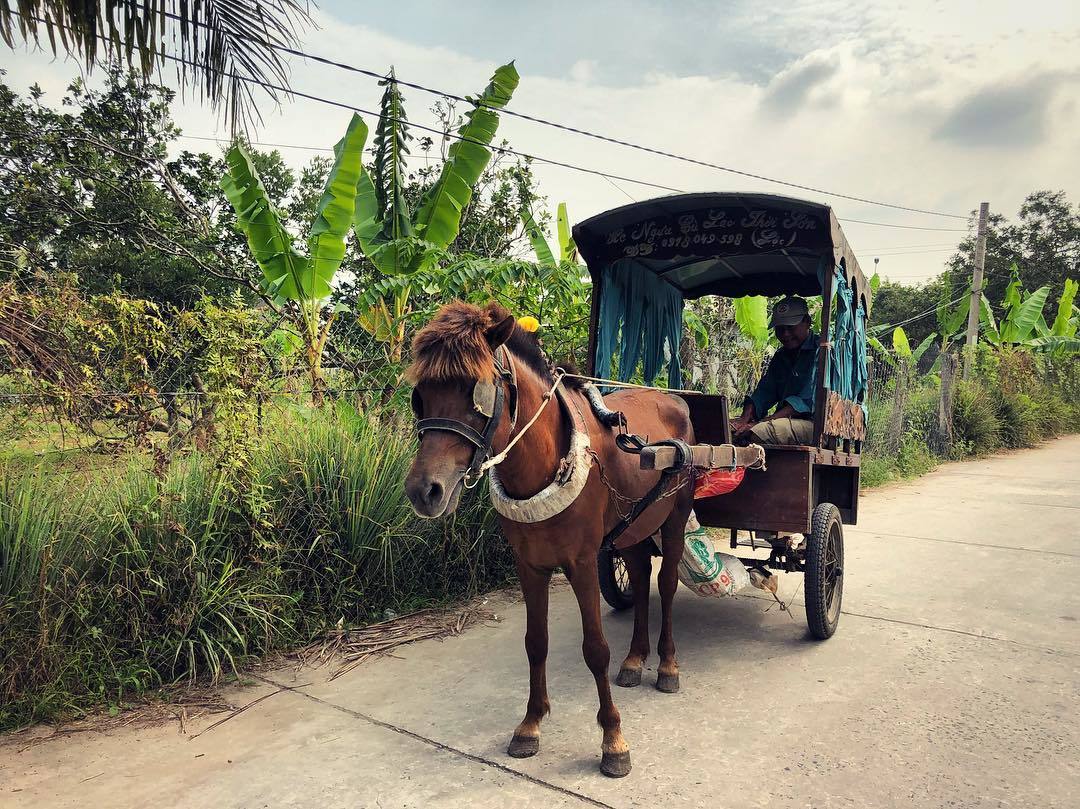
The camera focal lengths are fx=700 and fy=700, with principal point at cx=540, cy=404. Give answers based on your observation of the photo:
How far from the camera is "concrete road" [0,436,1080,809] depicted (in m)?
2.69

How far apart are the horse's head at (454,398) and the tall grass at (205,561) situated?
2.02 meters

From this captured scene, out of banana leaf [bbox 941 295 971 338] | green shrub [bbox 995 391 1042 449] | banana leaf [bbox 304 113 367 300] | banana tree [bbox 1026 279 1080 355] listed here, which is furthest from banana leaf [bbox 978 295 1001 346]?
banana leaf [bbox 304 113 367 300]

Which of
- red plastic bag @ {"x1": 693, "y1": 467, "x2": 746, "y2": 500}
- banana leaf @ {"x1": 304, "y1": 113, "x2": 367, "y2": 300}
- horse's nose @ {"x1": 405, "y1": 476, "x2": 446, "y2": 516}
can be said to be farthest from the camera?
banana leaf @ {"x1": 304, "y1": 113, "x2": 367, "y2": 300}

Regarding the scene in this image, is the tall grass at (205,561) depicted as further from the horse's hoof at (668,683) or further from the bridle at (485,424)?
the bridle at (485,424)

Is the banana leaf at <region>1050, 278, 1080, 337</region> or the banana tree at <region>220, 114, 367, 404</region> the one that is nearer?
the banana tree at <region>220, 114, 367, 404</region>

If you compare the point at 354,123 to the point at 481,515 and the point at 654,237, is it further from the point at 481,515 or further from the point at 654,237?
the point at 481,515

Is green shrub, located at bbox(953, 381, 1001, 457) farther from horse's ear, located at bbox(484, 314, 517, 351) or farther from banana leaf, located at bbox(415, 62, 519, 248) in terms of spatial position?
horse's ear, located at bbox(484, 314, 517, 351)

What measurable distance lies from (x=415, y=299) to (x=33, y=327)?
154 inches

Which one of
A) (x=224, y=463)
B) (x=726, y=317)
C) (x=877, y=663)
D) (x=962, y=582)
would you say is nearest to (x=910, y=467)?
(x=726, y=317)

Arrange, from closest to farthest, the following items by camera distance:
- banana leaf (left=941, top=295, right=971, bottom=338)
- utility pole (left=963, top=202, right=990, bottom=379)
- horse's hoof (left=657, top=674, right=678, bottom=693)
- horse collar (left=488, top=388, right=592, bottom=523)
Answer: horse collar (left=488, top=388, right=592, bottom=523), horse's hoof (left=657, top=674, right=678, bottom=693), utility pole (left=963, top=202, right=990, bottom=379), banana leaf (left=941, top=295, right=971, bottom=338)

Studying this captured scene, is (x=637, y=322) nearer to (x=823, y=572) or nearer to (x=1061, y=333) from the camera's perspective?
(x=823, y=572)

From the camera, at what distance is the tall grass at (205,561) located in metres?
3.30

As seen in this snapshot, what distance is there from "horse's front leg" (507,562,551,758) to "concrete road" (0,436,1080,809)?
8cm

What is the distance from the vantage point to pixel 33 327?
3664 millimetres
